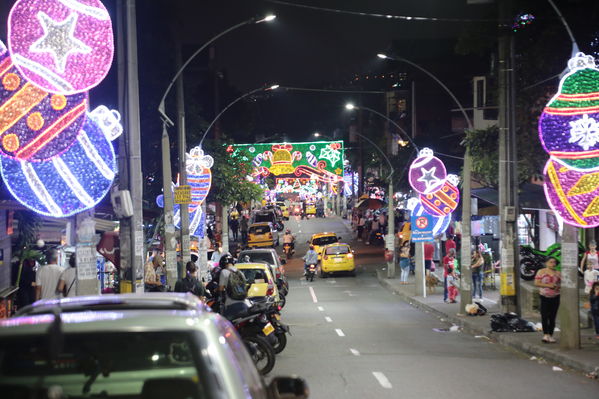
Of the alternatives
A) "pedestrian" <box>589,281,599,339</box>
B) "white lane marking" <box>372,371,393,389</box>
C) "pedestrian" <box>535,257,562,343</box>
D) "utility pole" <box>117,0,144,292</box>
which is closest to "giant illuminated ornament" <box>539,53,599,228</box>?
"pedestrian" <box>535,257,562,343</box>

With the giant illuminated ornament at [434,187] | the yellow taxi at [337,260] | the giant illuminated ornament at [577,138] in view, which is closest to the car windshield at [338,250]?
the yellow taxi at [337,260]

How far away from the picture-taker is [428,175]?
1186 inches

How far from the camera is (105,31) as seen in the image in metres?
13.0

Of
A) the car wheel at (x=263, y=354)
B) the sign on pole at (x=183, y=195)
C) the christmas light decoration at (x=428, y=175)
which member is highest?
the christmas light decoration at (x=428, y=175)

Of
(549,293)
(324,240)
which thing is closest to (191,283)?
(549,293)

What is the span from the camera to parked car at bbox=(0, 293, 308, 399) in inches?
164

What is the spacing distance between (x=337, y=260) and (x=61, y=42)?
33700 millimetres

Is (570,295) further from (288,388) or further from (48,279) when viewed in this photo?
(288,388)

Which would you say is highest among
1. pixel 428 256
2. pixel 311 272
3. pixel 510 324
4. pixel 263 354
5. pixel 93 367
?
pixel 93 367

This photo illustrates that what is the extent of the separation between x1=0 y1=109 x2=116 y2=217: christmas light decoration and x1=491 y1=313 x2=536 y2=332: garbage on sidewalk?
33.3ft

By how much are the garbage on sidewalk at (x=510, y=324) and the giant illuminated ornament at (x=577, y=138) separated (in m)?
4.62

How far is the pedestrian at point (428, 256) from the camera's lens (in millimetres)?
34312

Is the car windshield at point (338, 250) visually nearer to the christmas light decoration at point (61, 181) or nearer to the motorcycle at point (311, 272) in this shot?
the motorcycle at point (311, 272)

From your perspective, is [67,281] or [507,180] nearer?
[67,281]
